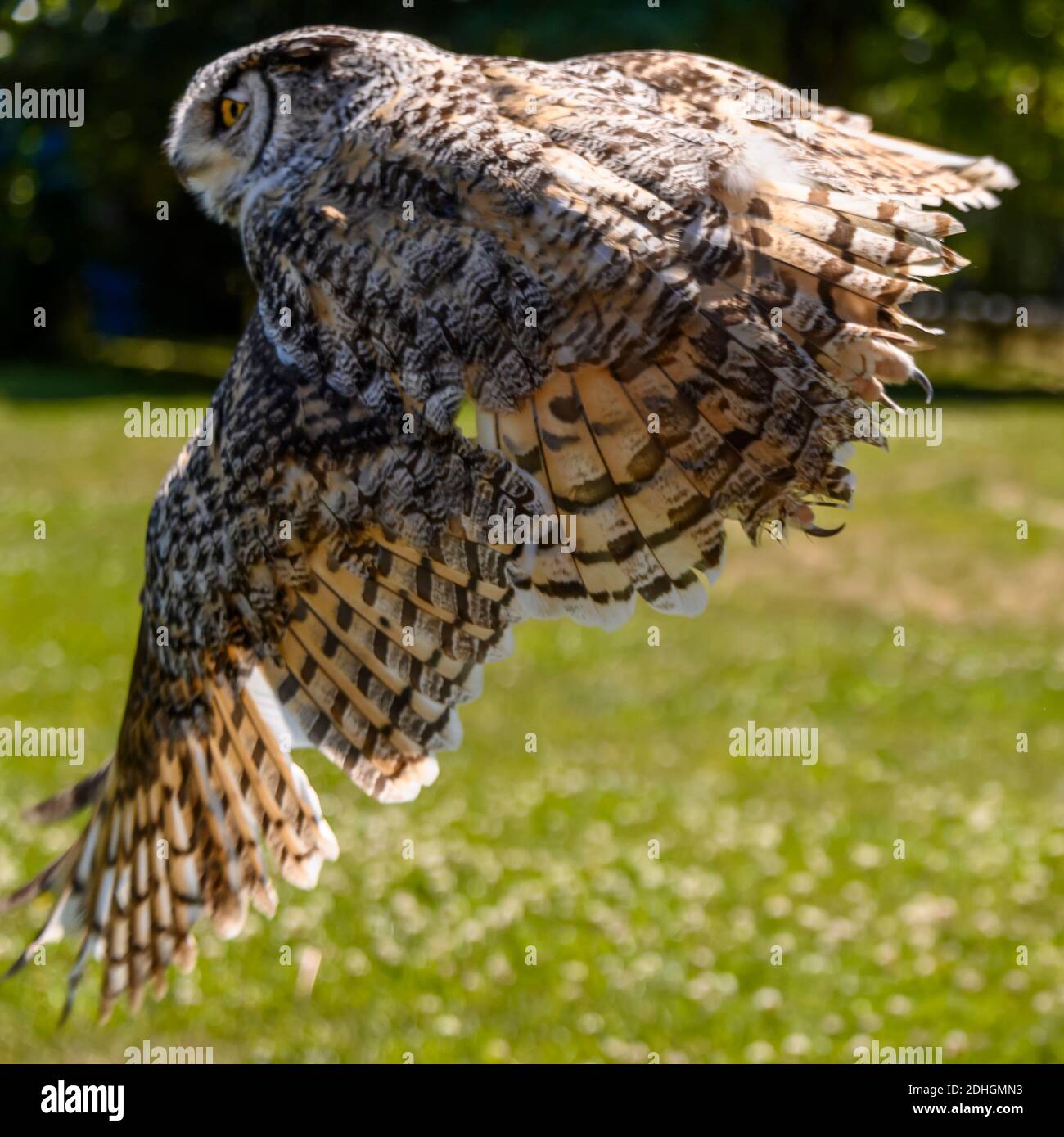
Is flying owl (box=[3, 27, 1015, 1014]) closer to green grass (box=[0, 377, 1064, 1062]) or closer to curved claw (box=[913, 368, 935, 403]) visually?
curved claw (box=[913, 368, 935, 403])

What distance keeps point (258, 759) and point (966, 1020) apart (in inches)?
130

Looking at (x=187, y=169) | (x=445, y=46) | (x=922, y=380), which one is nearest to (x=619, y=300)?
(x=922, y=380)

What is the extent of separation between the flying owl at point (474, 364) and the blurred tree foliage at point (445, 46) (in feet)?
44.8

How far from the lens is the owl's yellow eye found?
354 centimetres

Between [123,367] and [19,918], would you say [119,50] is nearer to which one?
[123,367]

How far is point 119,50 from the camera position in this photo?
57.7ft

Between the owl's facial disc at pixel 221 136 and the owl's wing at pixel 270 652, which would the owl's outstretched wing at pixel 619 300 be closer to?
the owl's wing at pixel 270 652

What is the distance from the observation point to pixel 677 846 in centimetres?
767

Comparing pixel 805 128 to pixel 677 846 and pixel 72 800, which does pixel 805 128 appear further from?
pixel 677 846

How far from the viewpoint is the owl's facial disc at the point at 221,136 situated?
350 centimetres

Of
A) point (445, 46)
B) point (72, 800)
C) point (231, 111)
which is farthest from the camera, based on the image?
point (445, 46)

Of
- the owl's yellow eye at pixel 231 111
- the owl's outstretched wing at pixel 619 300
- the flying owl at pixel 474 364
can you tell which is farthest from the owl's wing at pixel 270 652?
the owl's yellow eye at pixel 231 111

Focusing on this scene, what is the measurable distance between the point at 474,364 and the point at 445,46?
59.1 ft

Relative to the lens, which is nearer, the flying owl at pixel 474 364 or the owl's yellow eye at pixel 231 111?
the flying owl at pixel 474 364
